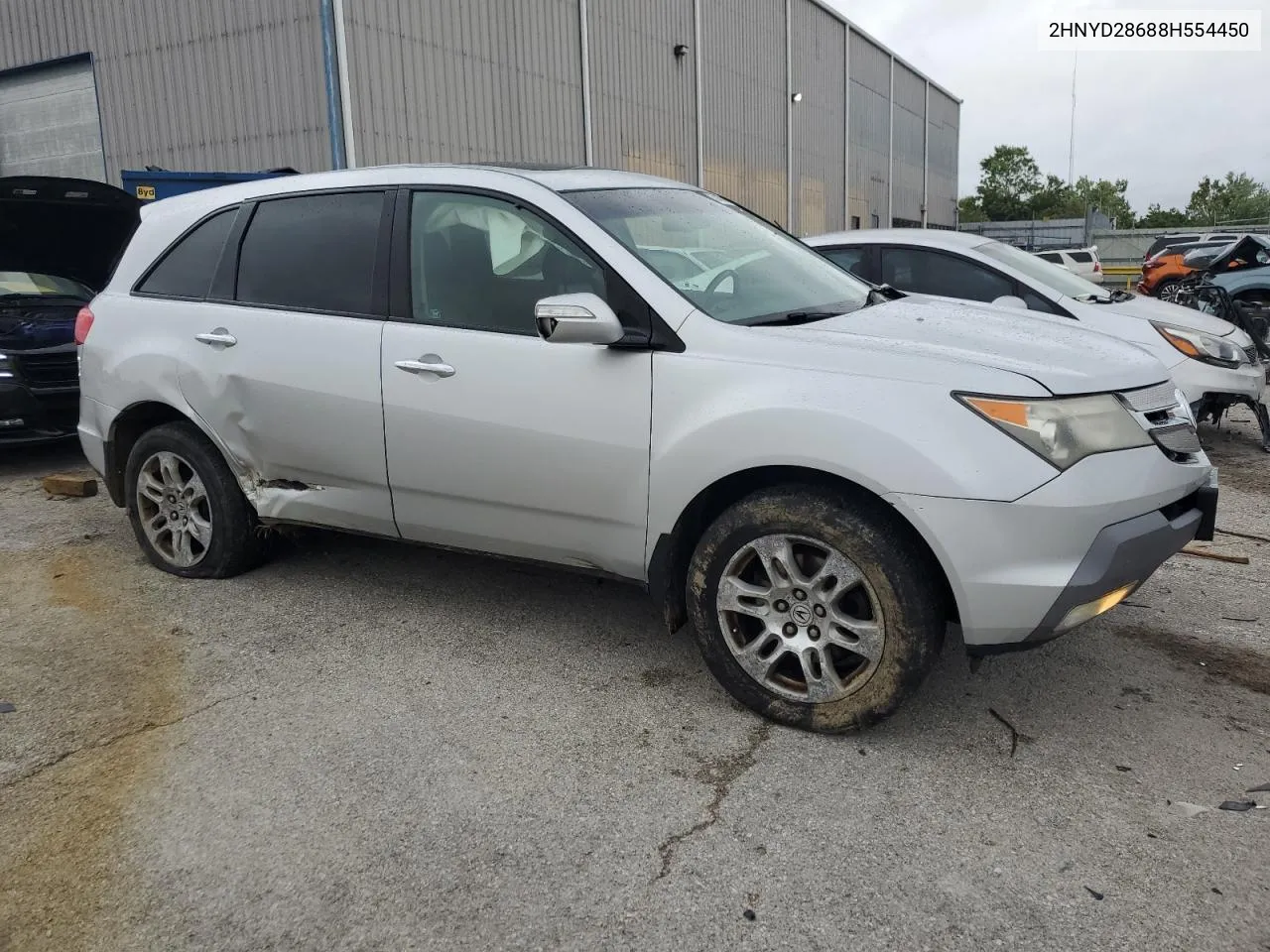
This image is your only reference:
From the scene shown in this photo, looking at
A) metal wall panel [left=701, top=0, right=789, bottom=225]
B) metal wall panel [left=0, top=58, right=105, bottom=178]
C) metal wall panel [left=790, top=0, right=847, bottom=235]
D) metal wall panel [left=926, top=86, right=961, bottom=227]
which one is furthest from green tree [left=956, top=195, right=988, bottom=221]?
metal wall panel [left=0, top=58, right=105, bottom=178]

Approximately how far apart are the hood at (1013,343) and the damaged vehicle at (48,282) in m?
5.89

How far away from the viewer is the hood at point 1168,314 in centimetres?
662

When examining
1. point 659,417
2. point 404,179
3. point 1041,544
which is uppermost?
point 404,179

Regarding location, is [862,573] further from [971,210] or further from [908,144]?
[971,210]

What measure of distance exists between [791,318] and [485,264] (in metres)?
1.14

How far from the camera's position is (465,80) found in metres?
14.2

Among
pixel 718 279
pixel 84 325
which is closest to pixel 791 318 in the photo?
pixel 718 279

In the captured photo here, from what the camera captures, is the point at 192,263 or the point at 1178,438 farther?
the point at 192,263

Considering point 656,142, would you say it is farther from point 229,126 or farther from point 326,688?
point 326,688

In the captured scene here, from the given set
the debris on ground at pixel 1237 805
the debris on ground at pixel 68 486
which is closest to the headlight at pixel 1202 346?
the debris on ground at pixel 1237 805

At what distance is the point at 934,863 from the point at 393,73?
1297 centimetres

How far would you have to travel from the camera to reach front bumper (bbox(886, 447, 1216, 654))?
104 inches

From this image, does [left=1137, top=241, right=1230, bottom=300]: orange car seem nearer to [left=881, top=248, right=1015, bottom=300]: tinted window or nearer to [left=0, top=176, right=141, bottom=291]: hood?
[left=881, top=248, right=1015, bottom=300]: tinted window

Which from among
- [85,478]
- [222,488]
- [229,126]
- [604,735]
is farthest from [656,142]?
[604,735]
